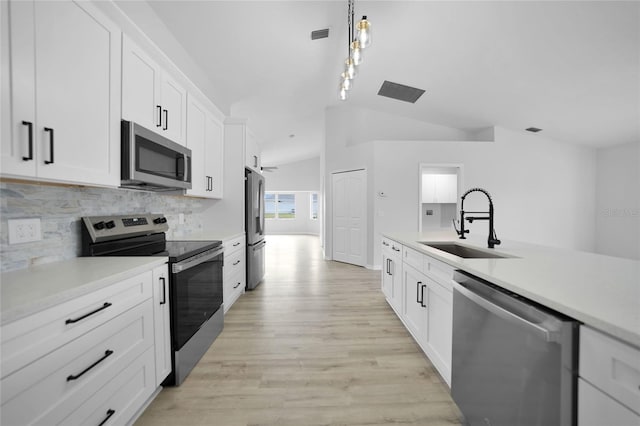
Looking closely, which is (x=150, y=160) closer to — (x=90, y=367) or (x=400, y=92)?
(x=90, y=367)

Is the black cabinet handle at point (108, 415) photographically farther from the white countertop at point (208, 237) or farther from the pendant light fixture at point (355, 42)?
the pendant light fixture at point (355, 42)

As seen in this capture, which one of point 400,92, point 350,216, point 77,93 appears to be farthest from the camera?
point 350,216

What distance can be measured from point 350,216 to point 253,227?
2.61 metres

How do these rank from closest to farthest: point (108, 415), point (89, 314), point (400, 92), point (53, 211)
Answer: point (89, 314) → point (108, 415) → point (53, 211) → point (400, 92)

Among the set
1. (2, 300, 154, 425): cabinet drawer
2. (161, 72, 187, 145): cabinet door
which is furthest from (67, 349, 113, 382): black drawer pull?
(161, 72, 187, 145): cabinet door

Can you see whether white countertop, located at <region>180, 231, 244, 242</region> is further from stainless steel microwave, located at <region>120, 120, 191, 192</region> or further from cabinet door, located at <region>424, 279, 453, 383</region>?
cabinet door, located at <region>424, 279, 453, 383</region>

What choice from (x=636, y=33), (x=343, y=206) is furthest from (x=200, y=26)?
(x=636, y=33)

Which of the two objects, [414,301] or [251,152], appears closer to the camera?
[414,301]

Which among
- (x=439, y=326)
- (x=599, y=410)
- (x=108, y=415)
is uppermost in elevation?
(x=599, y=410)

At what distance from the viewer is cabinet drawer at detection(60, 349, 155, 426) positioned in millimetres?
1067

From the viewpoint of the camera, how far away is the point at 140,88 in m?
1.77

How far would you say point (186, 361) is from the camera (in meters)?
1.79

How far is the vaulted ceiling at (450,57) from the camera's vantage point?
2.65 meters

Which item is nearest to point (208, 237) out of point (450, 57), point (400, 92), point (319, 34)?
point (319, 34)
